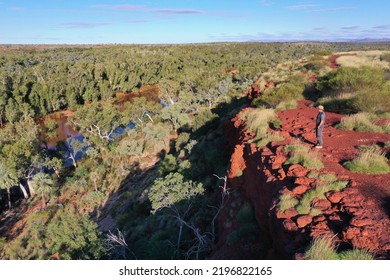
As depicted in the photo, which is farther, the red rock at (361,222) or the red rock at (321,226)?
the red rock at (321,226)

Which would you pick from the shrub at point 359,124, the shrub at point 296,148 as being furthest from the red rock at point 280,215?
the shrub at point 359,124

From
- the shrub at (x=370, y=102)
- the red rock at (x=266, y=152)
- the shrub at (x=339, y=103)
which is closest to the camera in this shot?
the red rock at (x=266, y=152)

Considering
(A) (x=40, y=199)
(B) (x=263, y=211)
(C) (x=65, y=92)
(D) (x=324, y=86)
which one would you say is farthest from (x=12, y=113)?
(B) (x=263, y=211)

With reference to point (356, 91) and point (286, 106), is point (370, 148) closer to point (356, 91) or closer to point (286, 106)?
point (286, 106)

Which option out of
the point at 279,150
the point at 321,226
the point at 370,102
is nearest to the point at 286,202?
the point at 321,226

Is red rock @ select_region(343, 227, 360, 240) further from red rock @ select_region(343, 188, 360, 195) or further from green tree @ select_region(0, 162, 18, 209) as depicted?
green tree @ select_region(0, 162, 18, 209)

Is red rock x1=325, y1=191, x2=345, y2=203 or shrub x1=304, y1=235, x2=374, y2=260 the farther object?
red rock x1=325, y1=191, x2=345, y2=203

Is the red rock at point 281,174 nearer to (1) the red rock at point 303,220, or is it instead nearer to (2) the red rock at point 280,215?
(2) the red rock at point 280,215

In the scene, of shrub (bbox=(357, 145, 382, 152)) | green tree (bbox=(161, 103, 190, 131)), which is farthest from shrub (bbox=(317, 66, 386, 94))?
A: green tree (bbox=(161, 103, 190, 131))

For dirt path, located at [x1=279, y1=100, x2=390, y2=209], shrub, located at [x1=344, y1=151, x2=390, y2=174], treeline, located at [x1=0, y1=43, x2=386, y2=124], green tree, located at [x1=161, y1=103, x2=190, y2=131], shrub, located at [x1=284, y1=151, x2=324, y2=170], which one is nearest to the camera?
dirt path, located at [x1=279, y1=100, x2=390, y2=209]
